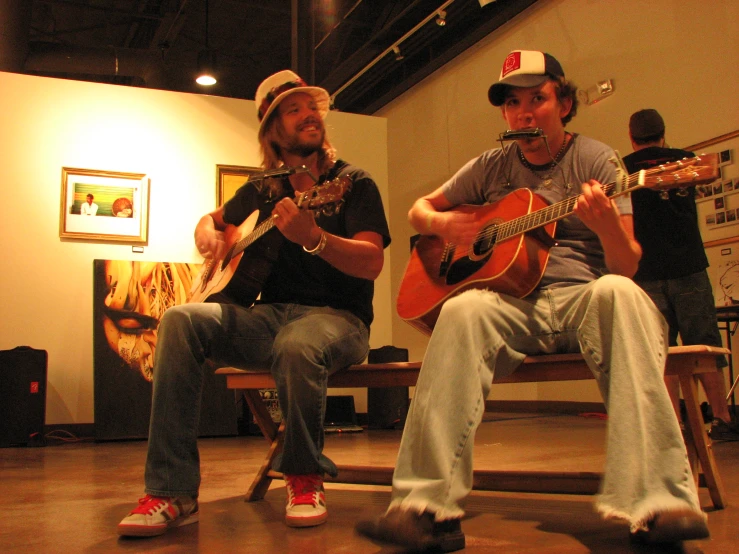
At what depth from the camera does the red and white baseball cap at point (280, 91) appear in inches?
102

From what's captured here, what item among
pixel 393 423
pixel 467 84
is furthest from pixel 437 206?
pixel 467 84

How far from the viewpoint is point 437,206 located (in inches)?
93.4

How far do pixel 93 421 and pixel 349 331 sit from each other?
4.36 metres

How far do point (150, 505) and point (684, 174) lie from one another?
5.28ft

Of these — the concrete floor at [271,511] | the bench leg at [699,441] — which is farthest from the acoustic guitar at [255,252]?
the bench leg at [699,441]

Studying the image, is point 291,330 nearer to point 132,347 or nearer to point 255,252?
point 255,252

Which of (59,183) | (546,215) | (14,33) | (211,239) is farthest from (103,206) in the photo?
(546,215)

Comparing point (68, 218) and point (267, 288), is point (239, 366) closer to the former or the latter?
point (267, 288)

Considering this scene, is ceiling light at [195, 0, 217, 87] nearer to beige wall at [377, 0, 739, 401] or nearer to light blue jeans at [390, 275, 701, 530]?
beige wall at [377, 0, 739, 401]

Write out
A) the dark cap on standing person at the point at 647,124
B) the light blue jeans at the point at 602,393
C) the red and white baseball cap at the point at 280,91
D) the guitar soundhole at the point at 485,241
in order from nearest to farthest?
the light blue jeans at the point at 602,393 < the guitar soundhole at the point at 485,241 < the red and white baseball cap at the point at 280,91 < the dark cap on standing person at the point at 647,124

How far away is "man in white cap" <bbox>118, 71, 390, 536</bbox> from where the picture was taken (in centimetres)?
196

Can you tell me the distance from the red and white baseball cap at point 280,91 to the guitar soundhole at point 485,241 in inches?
32.5

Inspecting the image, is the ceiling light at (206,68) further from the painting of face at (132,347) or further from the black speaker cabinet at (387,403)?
the black speaker cabinet at (387,403)

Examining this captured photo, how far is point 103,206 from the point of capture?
595 centimetres
